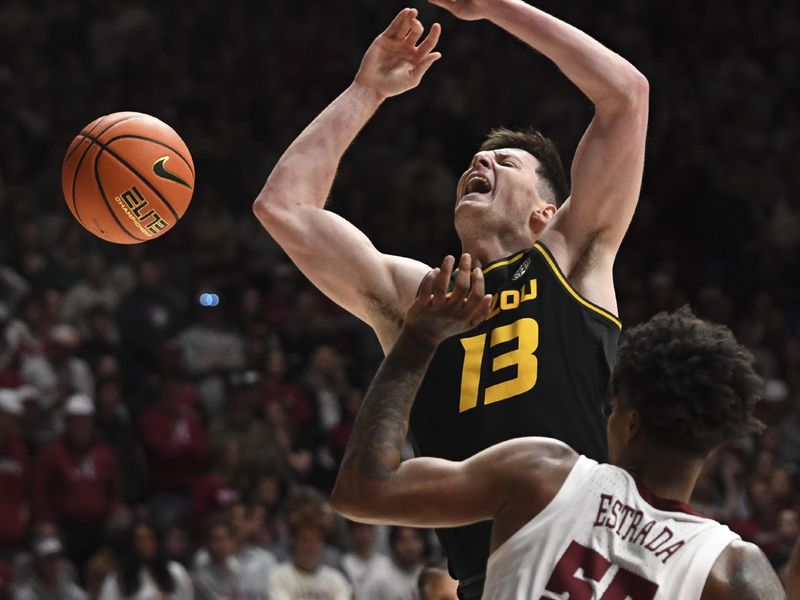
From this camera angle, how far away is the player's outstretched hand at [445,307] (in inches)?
121

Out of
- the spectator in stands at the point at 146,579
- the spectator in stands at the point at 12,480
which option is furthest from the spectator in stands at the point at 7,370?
the spectator in stands at the point at 146,579

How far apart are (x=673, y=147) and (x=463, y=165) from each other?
2.54 meters

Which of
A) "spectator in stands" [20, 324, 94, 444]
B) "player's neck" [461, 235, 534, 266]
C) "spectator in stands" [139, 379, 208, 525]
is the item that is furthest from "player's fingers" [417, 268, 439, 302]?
"spectator in stands" [20, 324, 94, 444]

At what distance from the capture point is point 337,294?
4523 millimetres

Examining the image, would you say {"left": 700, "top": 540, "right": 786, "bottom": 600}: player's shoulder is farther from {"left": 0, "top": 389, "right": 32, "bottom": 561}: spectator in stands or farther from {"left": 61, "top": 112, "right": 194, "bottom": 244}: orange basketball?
{"left": 0, "top": 389, "right": 32, "bottom": 561}: spectator in stands

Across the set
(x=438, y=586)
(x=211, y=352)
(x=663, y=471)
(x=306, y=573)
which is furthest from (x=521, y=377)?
(x=211, y=352)

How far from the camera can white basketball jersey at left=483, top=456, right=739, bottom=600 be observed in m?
2.81

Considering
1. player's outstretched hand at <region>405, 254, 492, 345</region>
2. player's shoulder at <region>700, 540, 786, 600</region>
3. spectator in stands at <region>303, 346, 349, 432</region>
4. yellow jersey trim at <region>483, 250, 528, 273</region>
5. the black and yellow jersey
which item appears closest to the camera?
player's shoulder at <region>700, 540, 786, 600</region>

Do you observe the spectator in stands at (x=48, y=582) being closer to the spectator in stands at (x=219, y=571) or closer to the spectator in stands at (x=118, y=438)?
the spectator in stands at (x=219, y=571)

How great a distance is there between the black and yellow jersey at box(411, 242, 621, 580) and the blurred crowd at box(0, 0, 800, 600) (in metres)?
1.93

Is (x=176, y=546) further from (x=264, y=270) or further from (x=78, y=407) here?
(x=264, y=270)

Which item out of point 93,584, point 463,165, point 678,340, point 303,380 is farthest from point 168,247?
point 678,340

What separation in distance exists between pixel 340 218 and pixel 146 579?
4.96 metres

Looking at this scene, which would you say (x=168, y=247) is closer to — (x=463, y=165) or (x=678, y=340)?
(x=463, y=165)
